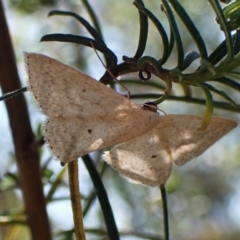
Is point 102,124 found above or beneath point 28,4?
beneath

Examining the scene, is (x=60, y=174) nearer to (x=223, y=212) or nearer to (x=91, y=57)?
(x=91, y=57)

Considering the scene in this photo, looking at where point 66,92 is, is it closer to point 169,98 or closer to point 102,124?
point 102,124

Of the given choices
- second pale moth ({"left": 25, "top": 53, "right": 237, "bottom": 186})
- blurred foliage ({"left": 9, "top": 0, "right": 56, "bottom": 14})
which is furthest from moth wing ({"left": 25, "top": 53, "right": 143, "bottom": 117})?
blurred foliage ({"left": 9, "top": 0, "right": 56, "bottom": 14})

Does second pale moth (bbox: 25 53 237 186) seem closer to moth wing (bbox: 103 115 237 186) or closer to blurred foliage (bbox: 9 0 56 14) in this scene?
moth wing (bbox: 103 115 237 186)

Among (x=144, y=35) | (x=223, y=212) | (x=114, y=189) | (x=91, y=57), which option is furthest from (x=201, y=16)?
(x=144, y=35)

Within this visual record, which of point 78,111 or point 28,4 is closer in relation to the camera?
point 78,111

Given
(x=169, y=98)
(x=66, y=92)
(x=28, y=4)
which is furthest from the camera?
(x=28, y=4)

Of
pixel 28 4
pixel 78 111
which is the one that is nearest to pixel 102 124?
pixel 78 111
